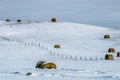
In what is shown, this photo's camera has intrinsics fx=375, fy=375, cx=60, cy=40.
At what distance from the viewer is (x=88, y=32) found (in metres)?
84.3

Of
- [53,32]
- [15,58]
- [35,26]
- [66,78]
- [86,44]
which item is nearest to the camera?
[66,78]

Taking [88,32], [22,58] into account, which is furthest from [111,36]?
[22,58]

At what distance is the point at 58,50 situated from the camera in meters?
59.6

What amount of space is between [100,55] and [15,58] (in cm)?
1318

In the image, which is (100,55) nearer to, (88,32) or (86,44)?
(86,44)

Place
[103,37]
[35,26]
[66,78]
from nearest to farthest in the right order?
1. [66,78]
2. [103,37]
3. [35,26]

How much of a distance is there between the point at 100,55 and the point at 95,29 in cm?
3399

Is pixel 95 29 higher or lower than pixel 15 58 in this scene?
higher

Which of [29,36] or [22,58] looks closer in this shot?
[22,58]

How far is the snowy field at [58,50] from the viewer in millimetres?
38250

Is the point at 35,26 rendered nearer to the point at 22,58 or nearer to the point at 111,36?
the point at 111,36

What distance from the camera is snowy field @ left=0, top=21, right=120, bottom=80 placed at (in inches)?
1506

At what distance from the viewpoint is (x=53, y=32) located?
8238 centimetres

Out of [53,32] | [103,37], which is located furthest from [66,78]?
[53,32]
